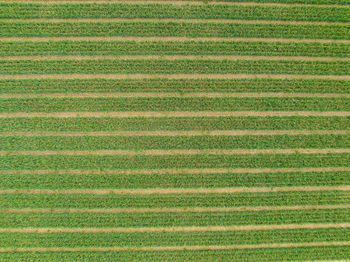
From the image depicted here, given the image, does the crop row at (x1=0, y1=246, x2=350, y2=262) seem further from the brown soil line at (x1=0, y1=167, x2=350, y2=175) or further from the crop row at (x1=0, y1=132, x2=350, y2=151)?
the crop row at (x1=0, y1=132, x2=350, y2=151)

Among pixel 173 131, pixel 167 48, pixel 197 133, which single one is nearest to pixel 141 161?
pixel 173 131

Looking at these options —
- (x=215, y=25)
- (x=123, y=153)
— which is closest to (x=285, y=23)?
(x=215, y=25)

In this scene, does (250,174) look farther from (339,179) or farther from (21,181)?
(21,181)

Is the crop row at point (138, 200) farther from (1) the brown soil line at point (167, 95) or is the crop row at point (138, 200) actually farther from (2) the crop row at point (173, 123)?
(1) the brown soil line at point (167, 95)

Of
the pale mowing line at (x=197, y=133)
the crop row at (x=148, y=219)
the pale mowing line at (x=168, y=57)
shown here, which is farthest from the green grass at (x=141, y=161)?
the pale mowing line at (x=168, y=57)

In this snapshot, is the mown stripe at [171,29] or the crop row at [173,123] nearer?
the crop row at [173,123]

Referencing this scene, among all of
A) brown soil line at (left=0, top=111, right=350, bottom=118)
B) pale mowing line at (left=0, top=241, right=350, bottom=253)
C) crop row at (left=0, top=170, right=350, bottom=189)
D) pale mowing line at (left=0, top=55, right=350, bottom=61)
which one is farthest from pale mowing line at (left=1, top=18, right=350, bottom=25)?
pale mowing line at (left=0, top=241, right=350, bottom=253)

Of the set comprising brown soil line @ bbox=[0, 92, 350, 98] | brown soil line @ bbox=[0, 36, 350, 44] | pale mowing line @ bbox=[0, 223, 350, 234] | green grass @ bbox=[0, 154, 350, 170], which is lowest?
pale mowing line @ bbox=[0, 223, 350, 234]
